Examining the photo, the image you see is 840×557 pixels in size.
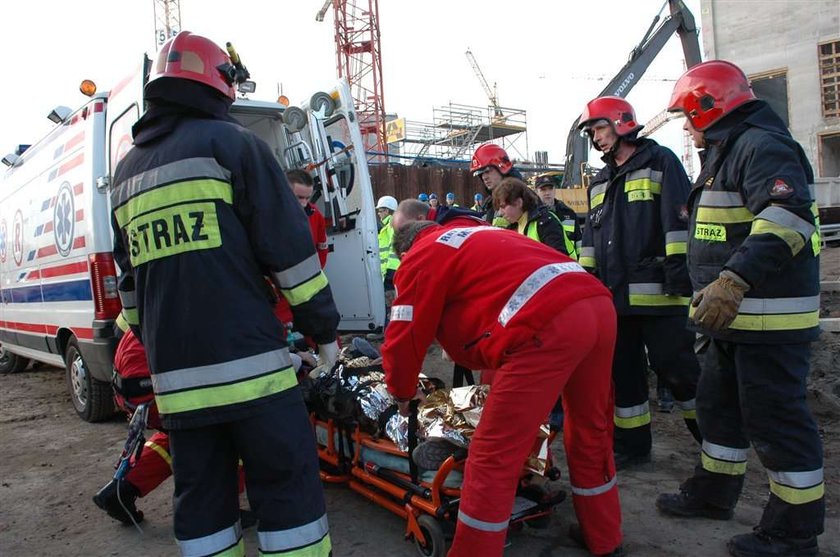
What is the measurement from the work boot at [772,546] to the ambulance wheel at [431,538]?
1.17 metres

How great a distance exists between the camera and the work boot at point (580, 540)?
2.57 m

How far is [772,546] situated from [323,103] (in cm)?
458

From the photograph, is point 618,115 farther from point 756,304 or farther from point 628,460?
point 628,460

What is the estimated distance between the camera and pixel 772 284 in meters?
2.55

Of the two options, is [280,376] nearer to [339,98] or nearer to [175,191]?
[175,191]

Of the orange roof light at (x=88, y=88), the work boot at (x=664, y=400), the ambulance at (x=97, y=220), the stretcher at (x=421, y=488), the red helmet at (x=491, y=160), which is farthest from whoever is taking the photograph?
the red helmet at (x=491, y=160)

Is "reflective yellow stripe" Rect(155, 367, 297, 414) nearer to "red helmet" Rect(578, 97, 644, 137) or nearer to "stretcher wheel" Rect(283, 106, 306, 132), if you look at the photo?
"red helmet" Rect(578, 97, 644, 137)

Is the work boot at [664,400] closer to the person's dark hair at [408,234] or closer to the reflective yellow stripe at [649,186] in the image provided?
the reflective yellow stripe at [649,186]

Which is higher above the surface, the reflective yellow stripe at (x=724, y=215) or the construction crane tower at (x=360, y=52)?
the construction crane tower at (x=360, y=52)

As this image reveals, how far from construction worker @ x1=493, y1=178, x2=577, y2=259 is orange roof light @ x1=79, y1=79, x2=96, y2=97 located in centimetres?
317

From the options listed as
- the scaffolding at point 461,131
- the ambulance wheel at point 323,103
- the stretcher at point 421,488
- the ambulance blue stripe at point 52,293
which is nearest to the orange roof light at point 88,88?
the ambulance blue stripe at point 52,293

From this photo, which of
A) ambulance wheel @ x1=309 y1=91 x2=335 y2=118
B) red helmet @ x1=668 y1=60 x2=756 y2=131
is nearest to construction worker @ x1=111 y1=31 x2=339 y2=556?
red helmet @ x1=668 y1=60 x2=756 y2=131

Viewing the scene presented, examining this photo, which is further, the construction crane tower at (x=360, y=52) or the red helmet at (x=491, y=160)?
the construction crane tower at (x=360, y=52)

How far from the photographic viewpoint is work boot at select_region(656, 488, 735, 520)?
288 centimetres
